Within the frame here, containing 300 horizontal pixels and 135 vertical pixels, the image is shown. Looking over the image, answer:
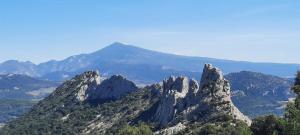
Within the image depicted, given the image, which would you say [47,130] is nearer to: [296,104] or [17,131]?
[17,131]

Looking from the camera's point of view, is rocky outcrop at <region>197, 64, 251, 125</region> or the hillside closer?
rocky outcrop at <region>197, 64, 251, 125</region>

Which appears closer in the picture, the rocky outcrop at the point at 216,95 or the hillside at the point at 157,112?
the rocky outcrop at the point at 216,95

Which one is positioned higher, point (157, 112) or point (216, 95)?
point (216, 95)

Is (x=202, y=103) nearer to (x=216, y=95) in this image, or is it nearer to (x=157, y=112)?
(x=216, y=95)

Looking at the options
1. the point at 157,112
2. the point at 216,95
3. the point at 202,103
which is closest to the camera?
the point at 202,103

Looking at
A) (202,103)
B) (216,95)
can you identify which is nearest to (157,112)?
(202,103)

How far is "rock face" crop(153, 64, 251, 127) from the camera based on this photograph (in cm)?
11712

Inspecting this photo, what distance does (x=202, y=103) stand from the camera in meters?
124

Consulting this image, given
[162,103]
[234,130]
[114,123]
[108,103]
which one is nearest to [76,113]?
[108,103]

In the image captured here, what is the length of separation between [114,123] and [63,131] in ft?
65.8

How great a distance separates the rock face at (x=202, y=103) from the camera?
117 m

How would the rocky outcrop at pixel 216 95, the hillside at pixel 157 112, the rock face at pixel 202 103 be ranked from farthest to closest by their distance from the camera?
1. the rock face at pixel 202 103
2. the hillside at pixel 157 112
3. the rocky outcrop at pixel 216 95

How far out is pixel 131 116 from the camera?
164 m

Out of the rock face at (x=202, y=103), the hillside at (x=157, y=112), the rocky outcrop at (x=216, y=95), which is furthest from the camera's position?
the rock face at (x=202, y=103)
